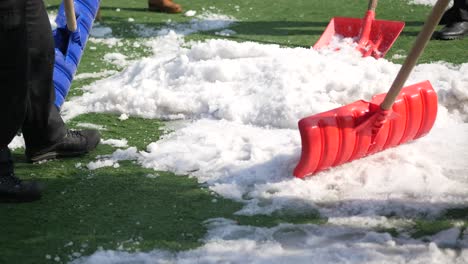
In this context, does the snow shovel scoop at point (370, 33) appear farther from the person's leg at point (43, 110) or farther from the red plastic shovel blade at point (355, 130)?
the person's leg at point (43, 110)

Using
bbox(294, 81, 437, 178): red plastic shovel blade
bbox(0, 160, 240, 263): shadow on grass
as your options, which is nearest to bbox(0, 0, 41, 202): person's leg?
bbox(0, 160, 240, 263): shadow on grass

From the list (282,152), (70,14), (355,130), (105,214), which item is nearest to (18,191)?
(105,214)

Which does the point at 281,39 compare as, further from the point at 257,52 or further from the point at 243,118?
the point at 243,118

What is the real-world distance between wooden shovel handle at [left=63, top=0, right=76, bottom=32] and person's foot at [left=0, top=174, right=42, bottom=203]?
0.87m

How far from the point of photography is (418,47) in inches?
82.6

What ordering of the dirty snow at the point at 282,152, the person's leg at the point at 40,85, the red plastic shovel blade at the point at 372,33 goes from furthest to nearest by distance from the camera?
1. the red plastic shovel blade at the point at 372,33
2. the person's leg at the point at 40,85
3. the dirty snow at the point at 282,152

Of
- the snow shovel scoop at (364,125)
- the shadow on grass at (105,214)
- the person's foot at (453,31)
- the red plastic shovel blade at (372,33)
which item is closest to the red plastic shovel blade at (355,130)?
the snow shovel scoop at (364,125)

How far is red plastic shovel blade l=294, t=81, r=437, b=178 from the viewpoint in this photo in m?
2.30

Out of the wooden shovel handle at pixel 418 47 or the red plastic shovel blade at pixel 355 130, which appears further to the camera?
the red plastic shovel blade at pixel 355 130

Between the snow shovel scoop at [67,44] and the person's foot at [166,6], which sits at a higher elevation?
the snow shovel scoop at [67,44]

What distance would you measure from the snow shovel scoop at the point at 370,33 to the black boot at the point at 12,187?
2295 millimetres

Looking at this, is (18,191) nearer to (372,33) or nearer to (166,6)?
(372,33)

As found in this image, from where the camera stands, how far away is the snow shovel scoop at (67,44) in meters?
2.84

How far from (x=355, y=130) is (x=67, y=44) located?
156 centimetres
